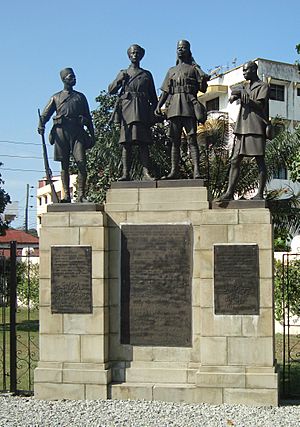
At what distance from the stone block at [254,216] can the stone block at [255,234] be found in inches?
1.9

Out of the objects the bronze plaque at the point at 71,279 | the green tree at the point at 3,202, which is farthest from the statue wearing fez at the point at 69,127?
the green tree at the point at 3,202

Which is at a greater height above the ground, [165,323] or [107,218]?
[107,218]

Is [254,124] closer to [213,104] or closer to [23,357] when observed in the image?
[23,357]

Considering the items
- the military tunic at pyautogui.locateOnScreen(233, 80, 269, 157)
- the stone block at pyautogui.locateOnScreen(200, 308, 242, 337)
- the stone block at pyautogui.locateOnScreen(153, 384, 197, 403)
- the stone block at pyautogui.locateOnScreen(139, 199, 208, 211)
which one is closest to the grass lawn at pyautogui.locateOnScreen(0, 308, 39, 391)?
the stone block at pyautogui.locateOnScreen(153, 384, 197, 403)

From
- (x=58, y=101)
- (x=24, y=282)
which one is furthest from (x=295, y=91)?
(x=58, y=101)

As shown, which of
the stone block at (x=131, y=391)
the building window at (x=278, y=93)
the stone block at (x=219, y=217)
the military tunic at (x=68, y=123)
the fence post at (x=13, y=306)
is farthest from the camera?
the building window at (x=278, y=93)

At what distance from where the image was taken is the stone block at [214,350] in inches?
309

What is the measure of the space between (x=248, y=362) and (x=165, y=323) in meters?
1.16

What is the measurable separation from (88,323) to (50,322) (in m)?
0.52

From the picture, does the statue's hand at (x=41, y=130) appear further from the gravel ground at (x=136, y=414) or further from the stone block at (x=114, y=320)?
the gravel ground at (x=136, y=414)

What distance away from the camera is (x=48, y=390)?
27.2 ft

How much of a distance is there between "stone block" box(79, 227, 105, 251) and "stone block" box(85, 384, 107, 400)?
175 centimetres

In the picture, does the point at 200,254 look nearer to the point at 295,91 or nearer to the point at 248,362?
the point at 248,362

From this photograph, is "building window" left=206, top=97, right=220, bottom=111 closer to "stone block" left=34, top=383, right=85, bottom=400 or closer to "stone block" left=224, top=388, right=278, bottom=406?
"stone block" left=34, top=383, right=85, bottom=400
